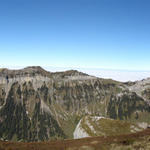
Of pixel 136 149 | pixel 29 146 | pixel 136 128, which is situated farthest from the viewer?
pixel 136 128

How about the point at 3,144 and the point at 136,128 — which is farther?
the point at 136,128

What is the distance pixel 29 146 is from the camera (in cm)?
3650

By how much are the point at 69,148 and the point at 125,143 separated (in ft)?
41.5

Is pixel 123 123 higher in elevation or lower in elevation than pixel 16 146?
lower

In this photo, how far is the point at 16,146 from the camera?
119 feet

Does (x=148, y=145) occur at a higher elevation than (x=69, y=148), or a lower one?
higher

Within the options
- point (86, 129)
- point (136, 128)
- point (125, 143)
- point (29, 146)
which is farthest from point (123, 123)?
point (29, 146)

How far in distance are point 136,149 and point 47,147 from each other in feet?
64.9

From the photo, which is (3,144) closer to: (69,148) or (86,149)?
(69,148)

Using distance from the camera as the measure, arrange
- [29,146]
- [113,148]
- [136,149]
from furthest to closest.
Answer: [29,146], [113,148], [136,149]

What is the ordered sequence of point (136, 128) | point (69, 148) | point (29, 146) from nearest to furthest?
point (69, 148) < point (29, 146) < point (136, 128)

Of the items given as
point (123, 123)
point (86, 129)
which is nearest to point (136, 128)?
point (123, 123)

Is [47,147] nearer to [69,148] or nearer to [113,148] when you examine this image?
[69,148]

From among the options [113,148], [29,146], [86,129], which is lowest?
[86,129]
